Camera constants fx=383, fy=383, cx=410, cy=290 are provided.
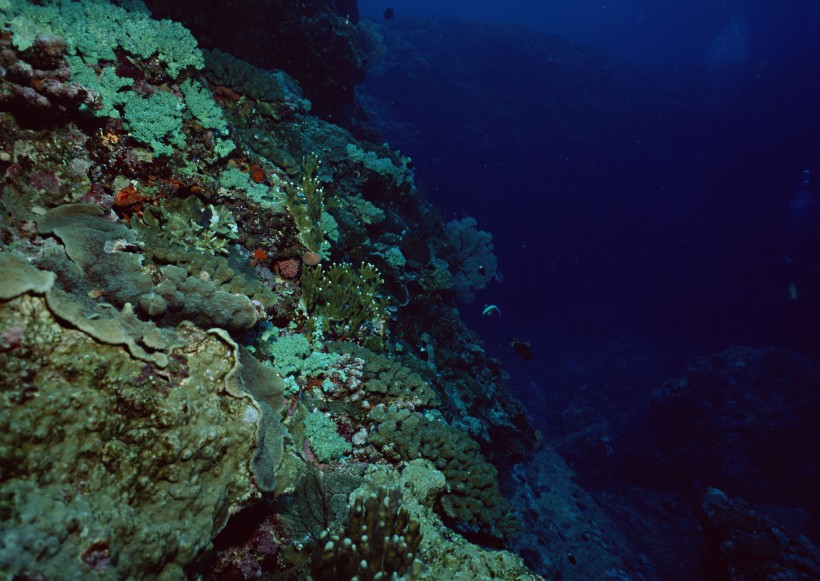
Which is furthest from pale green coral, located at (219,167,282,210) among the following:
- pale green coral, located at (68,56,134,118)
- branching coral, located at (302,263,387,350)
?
pale green coral, located at (68,56,134,118)

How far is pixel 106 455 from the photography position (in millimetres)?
2199

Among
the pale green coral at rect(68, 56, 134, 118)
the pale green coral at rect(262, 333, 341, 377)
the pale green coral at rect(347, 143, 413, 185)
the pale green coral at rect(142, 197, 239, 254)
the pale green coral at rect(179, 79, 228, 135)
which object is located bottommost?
the pale green coral at rect(262, 333, 341, 377)

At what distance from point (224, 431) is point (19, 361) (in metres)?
1.17

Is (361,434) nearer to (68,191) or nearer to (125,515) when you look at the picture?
(125,515)

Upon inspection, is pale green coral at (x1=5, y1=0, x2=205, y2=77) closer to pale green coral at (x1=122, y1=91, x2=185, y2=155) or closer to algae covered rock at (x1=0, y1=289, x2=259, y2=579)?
pale green coral at (x1=122, y1=91, x2=185, y2=155)

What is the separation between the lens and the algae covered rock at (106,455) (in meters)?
1.82

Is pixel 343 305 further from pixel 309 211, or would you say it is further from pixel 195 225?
pixel 195 225

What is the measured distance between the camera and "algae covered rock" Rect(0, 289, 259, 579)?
71.6 inches

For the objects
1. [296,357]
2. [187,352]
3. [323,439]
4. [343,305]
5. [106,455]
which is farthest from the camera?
[343,305]

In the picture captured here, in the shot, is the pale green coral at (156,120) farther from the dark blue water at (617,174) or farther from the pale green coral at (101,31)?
the dark blue water at (617,174)

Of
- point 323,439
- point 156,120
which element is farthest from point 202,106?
point 323,439

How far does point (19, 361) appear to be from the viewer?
2109 millimetres

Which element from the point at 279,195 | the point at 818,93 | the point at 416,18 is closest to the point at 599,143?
the point at 818,93

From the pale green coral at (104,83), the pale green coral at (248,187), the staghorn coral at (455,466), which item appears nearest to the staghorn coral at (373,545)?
the staghorn coral at (455,466)
